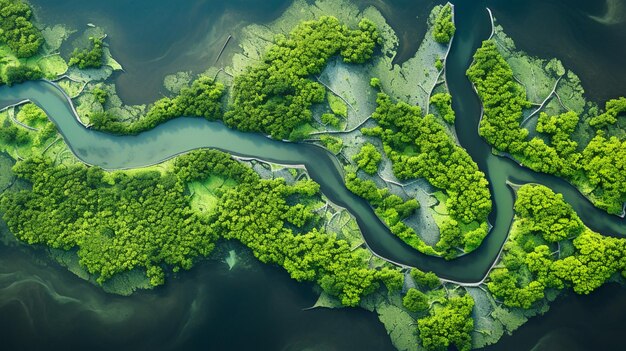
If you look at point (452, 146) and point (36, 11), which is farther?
point (36, 11)

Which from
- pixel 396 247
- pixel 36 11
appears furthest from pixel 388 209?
pixel 36 11

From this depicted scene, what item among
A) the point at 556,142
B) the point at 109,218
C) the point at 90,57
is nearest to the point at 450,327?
the point at 556,142

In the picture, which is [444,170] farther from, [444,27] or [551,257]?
[444,27]

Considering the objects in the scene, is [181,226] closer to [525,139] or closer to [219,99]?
[219,99]

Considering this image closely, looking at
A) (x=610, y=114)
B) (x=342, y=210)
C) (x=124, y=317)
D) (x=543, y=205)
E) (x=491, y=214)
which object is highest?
(x=610, y=114)

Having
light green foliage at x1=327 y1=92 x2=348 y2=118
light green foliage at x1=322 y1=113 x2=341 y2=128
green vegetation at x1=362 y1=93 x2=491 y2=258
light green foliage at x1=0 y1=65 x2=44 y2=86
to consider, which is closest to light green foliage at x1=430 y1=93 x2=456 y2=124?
green vegetation at x1=362 y1=93 x2=491 y2=258

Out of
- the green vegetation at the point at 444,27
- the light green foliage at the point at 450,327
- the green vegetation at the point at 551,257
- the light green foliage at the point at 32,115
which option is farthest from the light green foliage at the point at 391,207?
the light green foliage at the point at 32,115
